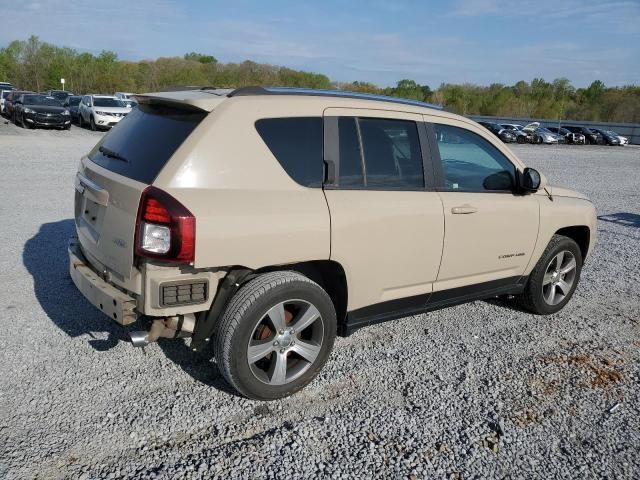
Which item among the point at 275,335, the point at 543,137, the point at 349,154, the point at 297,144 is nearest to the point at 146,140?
the point at 297,144

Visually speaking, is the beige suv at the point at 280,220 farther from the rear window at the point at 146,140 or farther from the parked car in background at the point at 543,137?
the parked car in background at the point at 543,137

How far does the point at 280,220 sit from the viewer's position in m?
3.21

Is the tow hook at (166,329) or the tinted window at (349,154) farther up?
the tinted window at (349,154)

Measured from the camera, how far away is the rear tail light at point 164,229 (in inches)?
115

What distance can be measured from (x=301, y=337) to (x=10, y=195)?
7.91 meters

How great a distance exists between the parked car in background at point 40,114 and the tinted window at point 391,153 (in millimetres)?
24803

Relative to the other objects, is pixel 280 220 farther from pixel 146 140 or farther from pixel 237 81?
pixel 237 81

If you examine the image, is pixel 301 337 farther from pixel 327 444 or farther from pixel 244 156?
pixel 244 156

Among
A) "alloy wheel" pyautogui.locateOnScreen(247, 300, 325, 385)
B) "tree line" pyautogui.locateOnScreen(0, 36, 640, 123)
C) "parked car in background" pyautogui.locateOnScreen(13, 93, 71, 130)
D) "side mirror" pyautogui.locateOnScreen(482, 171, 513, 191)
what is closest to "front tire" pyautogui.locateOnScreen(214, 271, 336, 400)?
"alloy wheel" pyautogui.locateOnScreen(247, 300, 325, 385)

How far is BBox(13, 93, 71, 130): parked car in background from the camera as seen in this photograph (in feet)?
80.3

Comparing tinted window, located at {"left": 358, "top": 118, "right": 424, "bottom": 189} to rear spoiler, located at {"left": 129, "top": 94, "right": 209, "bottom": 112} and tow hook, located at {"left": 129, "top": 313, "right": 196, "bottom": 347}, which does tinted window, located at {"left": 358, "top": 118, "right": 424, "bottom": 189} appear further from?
tow hook, located at {"left": 129, "top": 313, "right": 196, "bottom": 347}

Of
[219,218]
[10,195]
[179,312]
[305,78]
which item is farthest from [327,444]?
[305,78]

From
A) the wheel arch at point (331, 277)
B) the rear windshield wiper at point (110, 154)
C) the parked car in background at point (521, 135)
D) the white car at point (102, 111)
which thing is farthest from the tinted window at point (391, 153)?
the parked car in background at point (521, 135)

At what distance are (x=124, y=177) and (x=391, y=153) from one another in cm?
183
